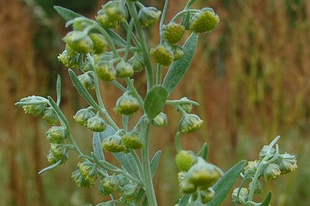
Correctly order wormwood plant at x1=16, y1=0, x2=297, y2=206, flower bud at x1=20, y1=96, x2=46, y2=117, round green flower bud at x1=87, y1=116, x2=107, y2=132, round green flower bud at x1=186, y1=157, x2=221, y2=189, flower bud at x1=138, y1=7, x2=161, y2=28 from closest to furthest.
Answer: round green flower bud at x1=186, y1=157, x2=221, y2=189
wormwood plant at x1=16, y1=0, x2=297, y2=206
flower bud at x1=138, y1=7, x2=161, y2=28
round green flower bud at x1=87, y1=116, x2=107, y2=132
flower bud at x1=20, y1=96, x2=46, y2=117

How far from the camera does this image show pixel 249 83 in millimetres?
5758

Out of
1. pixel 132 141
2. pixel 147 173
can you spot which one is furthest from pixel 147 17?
pixel 147 173

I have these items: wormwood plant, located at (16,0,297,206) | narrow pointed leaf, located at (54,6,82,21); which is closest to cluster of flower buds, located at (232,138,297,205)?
wormwood plant, located at (16,0,297,206)

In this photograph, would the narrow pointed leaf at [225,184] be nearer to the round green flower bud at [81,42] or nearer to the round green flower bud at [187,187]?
the round green flower bud at [187,187]

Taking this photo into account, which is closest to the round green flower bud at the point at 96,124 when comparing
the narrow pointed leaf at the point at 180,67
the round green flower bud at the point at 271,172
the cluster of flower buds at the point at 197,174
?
the narrow pointed leaf at the point at 180,67

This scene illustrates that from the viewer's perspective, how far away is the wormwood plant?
4.06 feet

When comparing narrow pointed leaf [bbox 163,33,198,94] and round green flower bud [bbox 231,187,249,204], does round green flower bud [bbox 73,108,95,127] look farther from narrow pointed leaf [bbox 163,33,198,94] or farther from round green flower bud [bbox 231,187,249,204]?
round green flower bud [bbox 231,187,249,204]

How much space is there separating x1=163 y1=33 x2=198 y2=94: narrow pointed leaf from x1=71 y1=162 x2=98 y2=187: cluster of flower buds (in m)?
0.30

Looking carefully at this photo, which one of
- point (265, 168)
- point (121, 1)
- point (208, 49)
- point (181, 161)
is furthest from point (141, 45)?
point (208, 49)

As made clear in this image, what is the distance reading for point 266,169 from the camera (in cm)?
155

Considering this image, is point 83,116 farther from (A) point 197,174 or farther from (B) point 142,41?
Answer: (A) point 197,174

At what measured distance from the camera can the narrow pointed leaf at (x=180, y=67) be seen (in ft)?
4.93

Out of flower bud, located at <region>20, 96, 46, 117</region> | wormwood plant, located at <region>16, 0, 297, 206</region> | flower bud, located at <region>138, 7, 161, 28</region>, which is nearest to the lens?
wormwood plant, located at <region>16, 0, 297, 206</region>

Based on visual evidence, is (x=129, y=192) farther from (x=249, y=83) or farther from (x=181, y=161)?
(x=249, y=83)
